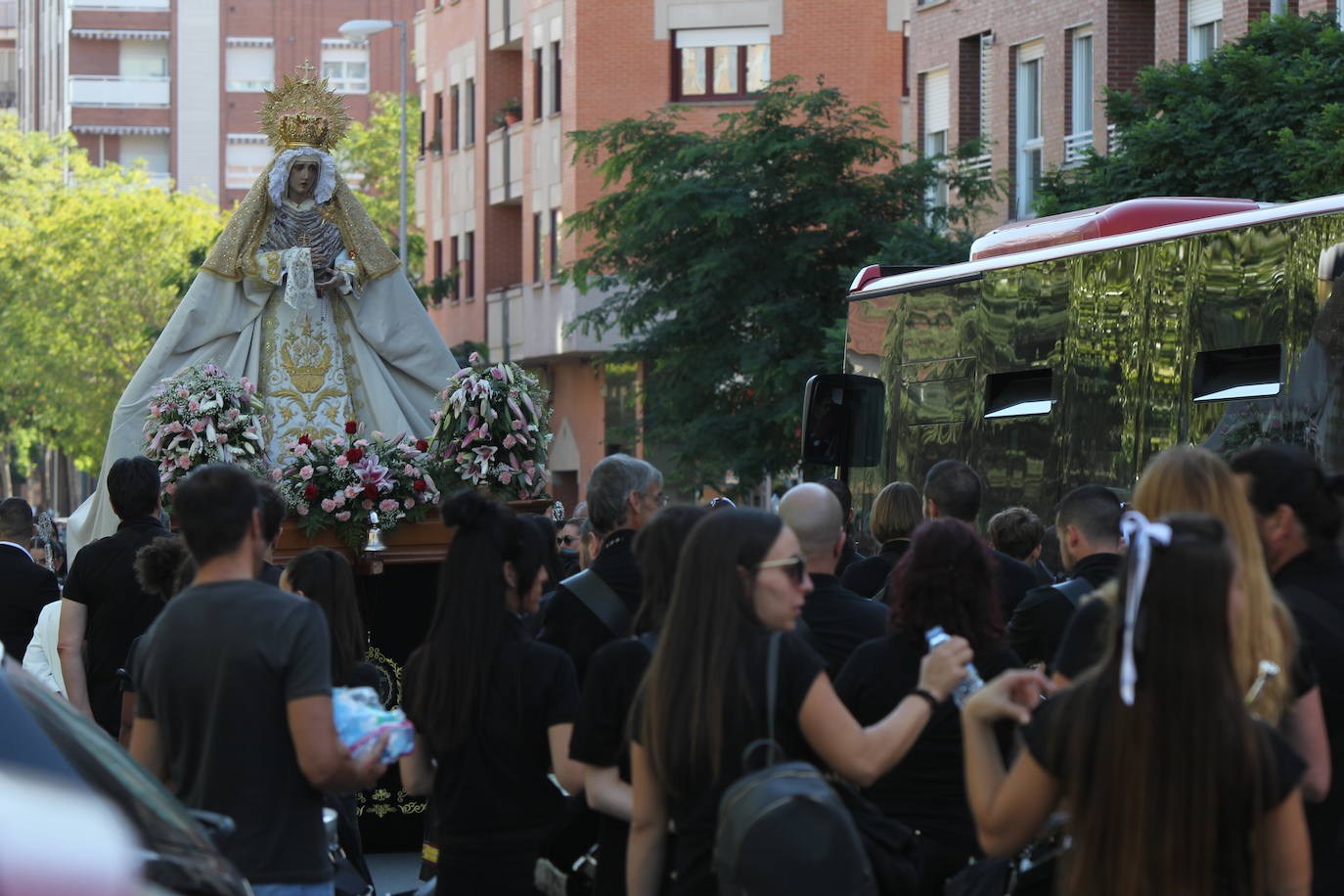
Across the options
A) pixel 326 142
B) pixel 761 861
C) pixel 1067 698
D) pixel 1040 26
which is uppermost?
pixel 1040 26

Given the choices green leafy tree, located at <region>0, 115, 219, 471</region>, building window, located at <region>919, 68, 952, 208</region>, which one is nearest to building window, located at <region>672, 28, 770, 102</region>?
building window, located at <region>919, 68, 952, 208</region>

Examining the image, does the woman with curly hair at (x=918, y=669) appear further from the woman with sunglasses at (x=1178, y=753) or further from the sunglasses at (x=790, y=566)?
the woman with sunglasses at (x=1178, y=753)

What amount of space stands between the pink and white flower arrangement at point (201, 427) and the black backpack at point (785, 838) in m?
6.69

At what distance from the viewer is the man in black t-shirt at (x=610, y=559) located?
23.5ft

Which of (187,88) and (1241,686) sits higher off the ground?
(187,88)

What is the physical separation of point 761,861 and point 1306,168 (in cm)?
1516

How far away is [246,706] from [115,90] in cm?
8835

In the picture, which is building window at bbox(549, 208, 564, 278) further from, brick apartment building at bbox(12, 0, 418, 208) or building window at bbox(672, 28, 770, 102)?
brick apartment building at bbox(12, 0, 418, 208)

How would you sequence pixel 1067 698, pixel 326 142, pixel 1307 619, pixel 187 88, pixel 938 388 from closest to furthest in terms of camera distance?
pixel 1067 698, pixel 1307 619, pixel 326 142, pixel 938 388, pixel 187 88

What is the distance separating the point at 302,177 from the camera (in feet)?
42.8

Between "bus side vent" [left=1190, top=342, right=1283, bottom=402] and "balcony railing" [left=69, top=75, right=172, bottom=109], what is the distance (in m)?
82.7

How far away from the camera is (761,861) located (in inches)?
187

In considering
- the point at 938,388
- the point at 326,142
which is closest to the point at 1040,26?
the point at 938,388

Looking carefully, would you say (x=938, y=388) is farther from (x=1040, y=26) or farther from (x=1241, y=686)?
(x=1040, y=26)
